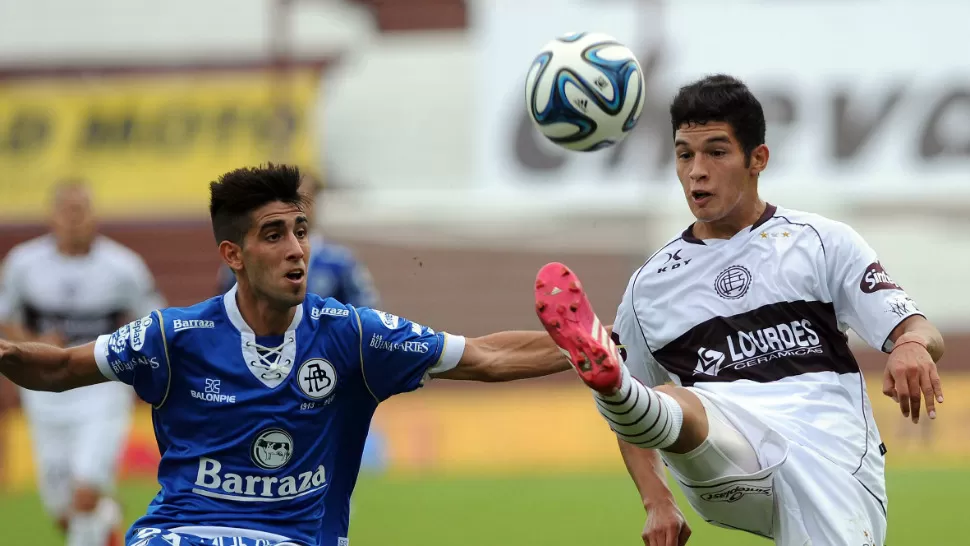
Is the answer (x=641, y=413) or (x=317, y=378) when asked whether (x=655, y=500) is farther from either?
(x=317, y=378)

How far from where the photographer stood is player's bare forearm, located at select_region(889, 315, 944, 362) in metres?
4.53

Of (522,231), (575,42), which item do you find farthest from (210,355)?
(522,231)

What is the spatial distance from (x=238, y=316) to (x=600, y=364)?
1.48 m

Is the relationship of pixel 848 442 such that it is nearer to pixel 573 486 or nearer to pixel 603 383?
pixel 603 383

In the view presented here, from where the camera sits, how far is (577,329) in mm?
4254

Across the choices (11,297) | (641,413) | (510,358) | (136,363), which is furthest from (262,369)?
(11,297)

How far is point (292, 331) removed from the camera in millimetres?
Answer: 4973

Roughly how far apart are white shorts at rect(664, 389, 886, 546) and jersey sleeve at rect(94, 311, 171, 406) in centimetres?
180

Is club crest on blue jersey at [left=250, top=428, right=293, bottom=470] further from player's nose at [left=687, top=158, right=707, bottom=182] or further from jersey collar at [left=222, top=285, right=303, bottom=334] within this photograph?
player's nose at [left=687, top=158, right=707, bottom=182]

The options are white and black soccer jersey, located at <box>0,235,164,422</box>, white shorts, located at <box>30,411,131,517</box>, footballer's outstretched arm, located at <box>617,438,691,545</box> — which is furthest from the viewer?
white and black soccer jersey, located at <box>0,235,164,422</box>

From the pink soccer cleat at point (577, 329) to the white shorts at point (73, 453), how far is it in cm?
568

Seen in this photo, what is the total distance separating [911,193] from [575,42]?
16358 mm

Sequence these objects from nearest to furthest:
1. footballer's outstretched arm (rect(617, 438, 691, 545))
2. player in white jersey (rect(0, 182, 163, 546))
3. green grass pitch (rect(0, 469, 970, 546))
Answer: footballer's outstretched arm (rect(617, 438, 691, 545))
player in white jersey (rect(0, 182, 163, 546))
green grass pitch (rect(0, 469, 970, 546))

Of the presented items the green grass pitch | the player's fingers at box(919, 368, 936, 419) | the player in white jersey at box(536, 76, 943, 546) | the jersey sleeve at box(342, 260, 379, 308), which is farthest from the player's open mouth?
the green grass pitch
